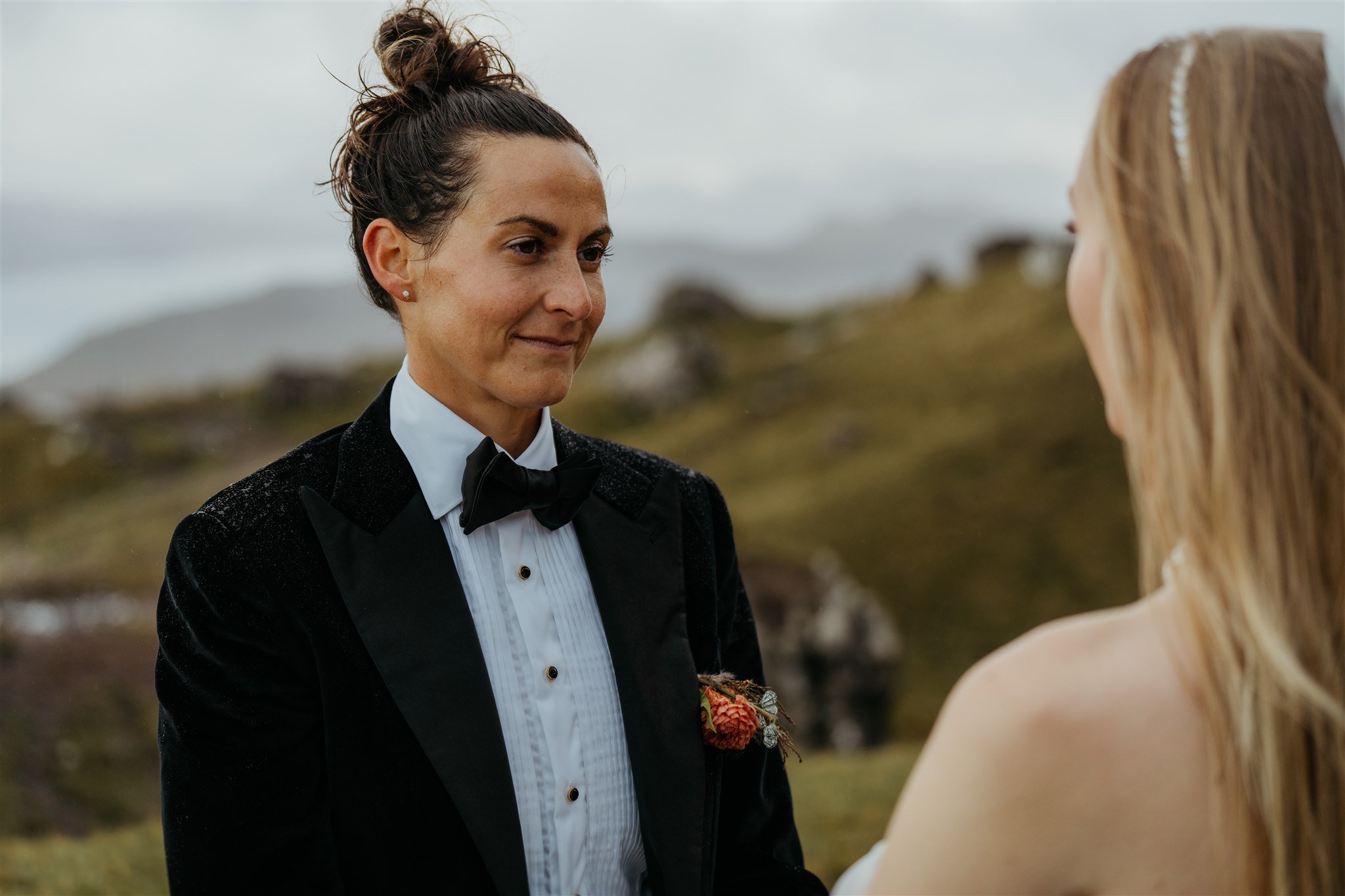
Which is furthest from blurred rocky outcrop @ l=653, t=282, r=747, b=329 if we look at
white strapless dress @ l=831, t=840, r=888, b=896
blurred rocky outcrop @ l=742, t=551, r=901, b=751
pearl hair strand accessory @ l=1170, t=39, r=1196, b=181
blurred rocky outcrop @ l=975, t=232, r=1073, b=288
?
pearl hair strand accessory @ l=1170, t=39, r=1196, b=181

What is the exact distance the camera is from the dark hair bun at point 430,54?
10.2 feet

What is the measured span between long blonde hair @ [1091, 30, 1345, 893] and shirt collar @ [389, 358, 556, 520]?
195 cm

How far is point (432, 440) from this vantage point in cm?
310

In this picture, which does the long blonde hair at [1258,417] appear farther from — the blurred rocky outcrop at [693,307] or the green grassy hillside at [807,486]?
the blurred rocky outcrop at [693,307]

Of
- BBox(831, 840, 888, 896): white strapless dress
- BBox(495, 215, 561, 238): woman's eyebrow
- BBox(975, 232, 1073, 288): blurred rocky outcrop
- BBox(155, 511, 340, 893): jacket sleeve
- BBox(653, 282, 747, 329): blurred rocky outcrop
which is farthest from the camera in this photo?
BBox(653, 282, 747, 329): blurred rocky outcrop

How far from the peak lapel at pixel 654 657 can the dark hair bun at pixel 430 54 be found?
1272 millimetres

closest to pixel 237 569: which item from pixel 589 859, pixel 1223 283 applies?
pixel 589 859

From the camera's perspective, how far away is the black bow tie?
2936mm

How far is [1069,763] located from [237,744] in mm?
2008

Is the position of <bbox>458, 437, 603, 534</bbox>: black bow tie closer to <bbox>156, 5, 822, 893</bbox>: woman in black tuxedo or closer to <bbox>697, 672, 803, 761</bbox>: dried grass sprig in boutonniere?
<bbox>156, 5, 822, 893</bbox>: woman in black tuxedo

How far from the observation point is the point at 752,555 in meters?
20.5

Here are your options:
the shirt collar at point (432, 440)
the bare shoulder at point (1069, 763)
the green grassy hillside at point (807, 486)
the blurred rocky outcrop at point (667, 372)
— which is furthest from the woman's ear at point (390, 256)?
the blurred rocky outcrop at point (667, 372)

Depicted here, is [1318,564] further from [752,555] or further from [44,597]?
[44,597]

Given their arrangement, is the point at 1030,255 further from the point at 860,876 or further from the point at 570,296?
the point at 860,876
